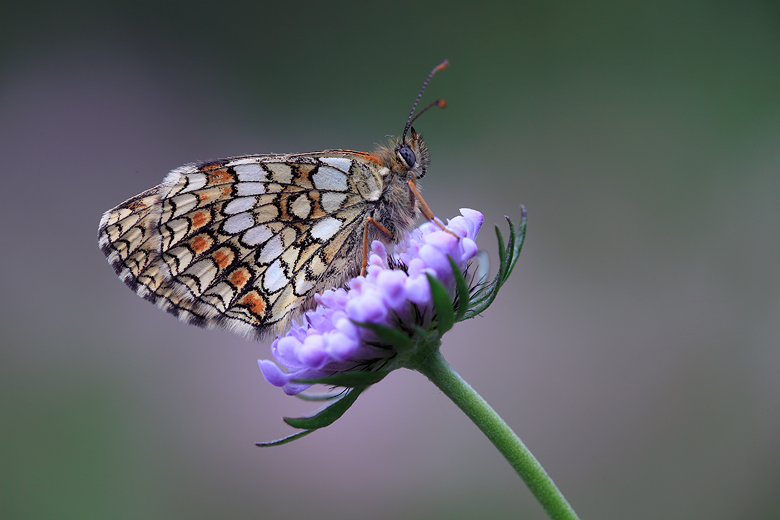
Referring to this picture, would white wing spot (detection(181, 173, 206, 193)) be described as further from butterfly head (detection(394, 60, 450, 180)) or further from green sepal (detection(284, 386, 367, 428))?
green sepal (detection(284, 386, 367, 428))

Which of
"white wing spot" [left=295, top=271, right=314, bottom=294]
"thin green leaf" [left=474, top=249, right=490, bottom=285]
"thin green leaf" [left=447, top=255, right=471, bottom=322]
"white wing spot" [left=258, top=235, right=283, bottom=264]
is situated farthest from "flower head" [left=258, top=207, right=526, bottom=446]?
"white wing spot" [left=258, top=235, right=283, bottom=264]

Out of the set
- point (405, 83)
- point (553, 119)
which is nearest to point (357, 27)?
point (405, 83)

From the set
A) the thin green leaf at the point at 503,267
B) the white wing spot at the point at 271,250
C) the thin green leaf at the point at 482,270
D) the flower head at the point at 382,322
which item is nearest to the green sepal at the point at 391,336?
the flower head at the point at 382,322

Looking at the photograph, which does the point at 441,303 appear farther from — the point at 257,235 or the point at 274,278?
the point at 257,235

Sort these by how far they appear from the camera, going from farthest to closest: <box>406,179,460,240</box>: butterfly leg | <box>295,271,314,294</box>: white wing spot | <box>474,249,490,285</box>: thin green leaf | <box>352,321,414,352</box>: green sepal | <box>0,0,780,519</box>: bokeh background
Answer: <box>0,0,780,519</box>: bokeh background, <box>295,271,314,294</box>: white wing spot, <box>474,249,490,285</box>: thin green leaf, <box>406,179,460,240</box>: butterfly leg, <box>352,321,414,352</box>: green sepal

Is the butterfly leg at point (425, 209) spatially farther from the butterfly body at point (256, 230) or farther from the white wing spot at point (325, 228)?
the white wing spot at point (325, 228)
